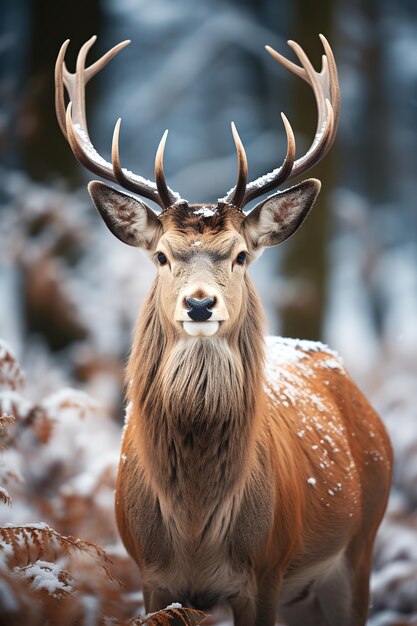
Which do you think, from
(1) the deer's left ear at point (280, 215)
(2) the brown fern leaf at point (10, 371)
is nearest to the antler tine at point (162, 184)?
(1) the deer's left ear at point (280, 215)

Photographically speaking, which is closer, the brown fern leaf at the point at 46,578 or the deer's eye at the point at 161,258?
the brown fern leaf at the point at 46,578

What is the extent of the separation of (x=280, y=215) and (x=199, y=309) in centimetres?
87

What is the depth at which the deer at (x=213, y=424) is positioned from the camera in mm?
3611

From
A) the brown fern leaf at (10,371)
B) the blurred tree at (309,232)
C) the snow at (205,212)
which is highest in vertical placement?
the blurred tree at (309,232)

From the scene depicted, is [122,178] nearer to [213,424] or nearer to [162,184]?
[162,184]

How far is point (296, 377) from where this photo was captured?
4.68m

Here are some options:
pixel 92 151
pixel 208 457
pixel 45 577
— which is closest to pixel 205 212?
pixel 92 151

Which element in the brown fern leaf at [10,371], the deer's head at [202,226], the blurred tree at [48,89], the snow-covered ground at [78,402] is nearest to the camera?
the deer's head at [202,226]

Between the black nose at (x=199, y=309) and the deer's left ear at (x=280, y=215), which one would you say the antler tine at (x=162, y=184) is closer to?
the deer's left ear at (x=280, y=215)

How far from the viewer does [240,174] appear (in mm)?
3799

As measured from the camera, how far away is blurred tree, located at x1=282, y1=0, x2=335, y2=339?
7.80 metres

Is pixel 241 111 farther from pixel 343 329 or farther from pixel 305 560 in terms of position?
pixel 305 560

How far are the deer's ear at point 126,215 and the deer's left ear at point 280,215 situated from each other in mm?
440

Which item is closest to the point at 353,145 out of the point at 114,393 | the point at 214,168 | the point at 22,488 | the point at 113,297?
the point at 214,168
